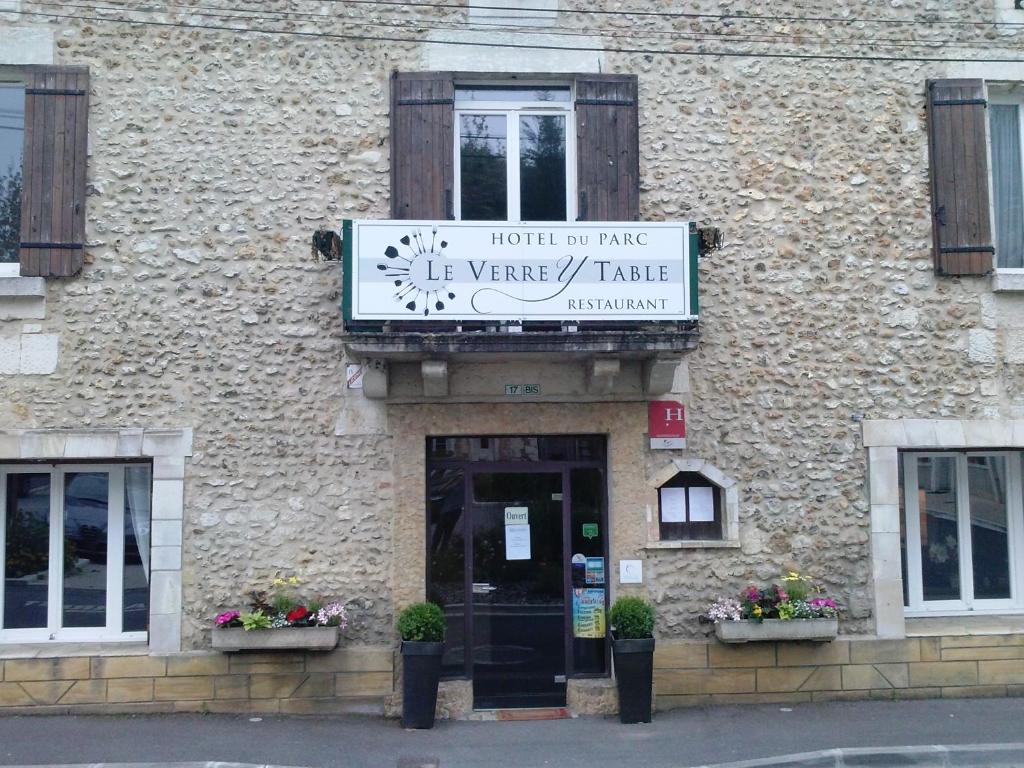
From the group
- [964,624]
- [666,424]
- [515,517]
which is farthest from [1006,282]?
[515,517]

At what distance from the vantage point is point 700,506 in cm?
732

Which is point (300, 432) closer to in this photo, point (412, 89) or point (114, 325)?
point (114, 325)

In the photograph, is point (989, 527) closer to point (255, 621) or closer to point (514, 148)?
point (514, 148)

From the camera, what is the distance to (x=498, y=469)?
7344mm

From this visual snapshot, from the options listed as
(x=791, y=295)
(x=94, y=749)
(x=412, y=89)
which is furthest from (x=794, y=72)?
(x=94, y=749)

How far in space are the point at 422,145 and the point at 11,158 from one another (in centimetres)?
324

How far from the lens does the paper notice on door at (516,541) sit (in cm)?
731

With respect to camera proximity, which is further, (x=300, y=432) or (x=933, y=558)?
(x=933, y=558)

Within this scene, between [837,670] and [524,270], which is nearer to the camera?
[524,270]

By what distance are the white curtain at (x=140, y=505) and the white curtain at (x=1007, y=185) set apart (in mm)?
7102

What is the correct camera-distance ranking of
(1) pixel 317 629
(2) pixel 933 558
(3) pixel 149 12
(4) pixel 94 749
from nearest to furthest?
1. (4) pixel 94 749
2. (1) pixel 317 629
3. (3) pixel 149 12
4. (2) pixel 933 558

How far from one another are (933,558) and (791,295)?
99.0 inches

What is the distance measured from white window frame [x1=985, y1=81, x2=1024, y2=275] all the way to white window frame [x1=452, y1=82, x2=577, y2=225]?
11.0 ft

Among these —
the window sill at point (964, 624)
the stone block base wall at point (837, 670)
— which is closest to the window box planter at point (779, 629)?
the stone block base wall at point (837, 670)
